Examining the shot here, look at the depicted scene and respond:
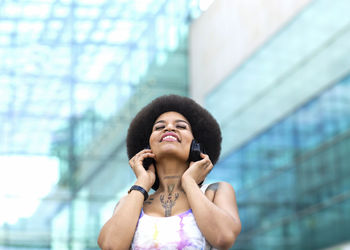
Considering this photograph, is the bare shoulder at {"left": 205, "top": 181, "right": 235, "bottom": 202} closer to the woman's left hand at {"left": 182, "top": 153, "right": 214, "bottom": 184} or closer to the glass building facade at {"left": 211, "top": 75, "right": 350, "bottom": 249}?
the woman's left hand at {"left": 182, "top": 153, "right": 214, "bottom": 184}

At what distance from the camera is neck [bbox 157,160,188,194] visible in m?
4.13

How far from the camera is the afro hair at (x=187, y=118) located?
4332 mm

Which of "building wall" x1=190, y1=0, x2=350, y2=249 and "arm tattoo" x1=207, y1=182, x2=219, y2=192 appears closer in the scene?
"arm tattoo" x1=207, y1=182, x2=219, y2=192

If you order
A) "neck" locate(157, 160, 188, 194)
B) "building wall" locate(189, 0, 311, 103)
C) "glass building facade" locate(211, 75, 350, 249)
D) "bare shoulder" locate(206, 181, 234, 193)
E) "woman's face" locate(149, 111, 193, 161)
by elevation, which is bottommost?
"bare shoulder" locate(206, 181, 234, 193)

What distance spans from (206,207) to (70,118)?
16274 mm

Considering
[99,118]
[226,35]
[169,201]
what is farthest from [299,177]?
A: [169,201]

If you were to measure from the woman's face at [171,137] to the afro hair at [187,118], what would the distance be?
0.09m

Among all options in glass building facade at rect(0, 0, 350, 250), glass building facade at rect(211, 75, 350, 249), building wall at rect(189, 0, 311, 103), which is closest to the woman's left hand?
glass building facade at rect(211, 75, 350, 249)

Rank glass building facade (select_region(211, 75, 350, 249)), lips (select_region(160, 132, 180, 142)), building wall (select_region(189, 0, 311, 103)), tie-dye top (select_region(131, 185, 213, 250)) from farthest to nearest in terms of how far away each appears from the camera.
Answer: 1. building wall (select_region(189, 0, 311, 103))
2. glass building facade (select_region(211, 75, 350, 249))
3. lips (select_region(160, 132, 180, 142))
4. tie-dye top (select_region(131, 185, 213, 250))

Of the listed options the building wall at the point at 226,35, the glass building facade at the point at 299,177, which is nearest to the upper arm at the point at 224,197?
the glass building facade at the point at 299,177

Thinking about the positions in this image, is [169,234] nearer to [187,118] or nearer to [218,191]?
[218,191]

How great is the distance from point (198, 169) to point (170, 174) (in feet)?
0.58

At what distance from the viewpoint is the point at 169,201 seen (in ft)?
13.3

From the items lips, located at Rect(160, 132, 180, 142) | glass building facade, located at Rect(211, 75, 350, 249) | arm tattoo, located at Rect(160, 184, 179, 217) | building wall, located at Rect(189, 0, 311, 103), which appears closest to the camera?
arm tattoo, located at Rect(160, 184, 179, 217)
